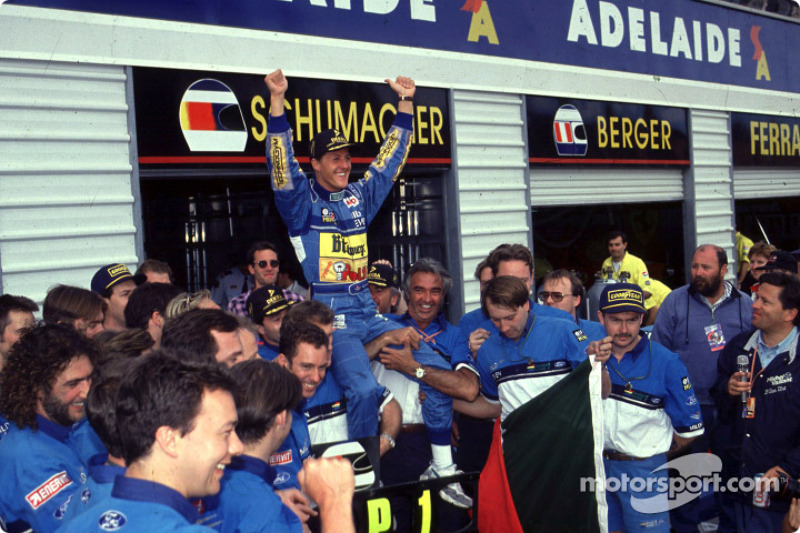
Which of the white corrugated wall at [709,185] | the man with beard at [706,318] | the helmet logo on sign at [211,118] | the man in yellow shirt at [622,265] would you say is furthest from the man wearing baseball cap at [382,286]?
the white corrugated wall at [709,185]

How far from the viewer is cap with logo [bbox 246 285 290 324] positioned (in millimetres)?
4801

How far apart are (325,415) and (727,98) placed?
9.17 m

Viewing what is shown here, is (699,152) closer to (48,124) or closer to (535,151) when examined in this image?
(535,151)

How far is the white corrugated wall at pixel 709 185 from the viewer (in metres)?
10.9

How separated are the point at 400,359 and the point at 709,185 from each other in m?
7.92

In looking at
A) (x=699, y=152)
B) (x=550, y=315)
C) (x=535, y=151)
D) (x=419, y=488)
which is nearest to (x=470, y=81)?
(x=535, y=151)

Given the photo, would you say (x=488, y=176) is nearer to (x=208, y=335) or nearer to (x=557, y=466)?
(x=557, y=466)

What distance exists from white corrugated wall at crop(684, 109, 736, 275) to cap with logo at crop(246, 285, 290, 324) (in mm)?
7486

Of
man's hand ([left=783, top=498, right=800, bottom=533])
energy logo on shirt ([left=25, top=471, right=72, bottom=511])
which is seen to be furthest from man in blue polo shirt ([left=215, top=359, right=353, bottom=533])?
man's hand ([left=783, top=498, right=800, bottom=533])

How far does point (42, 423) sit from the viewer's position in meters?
3.21

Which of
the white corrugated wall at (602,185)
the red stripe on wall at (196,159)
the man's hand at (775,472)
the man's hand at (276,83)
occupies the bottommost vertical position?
the man's hand at (775,472)

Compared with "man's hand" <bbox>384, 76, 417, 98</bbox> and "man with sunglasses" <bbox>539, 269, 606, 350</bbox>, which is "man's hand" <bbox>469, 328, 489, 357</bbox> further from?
"man's hand" <bbox>384, 76, 417, 98</bbox>

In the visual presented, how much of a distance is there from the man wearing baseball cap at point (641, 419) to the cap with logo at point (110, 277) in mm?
3075

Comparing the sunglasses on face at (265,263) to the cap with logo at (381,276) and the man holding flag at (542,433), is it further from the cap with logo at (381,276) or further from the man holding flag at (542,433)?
the man holding flag at (542,433)
